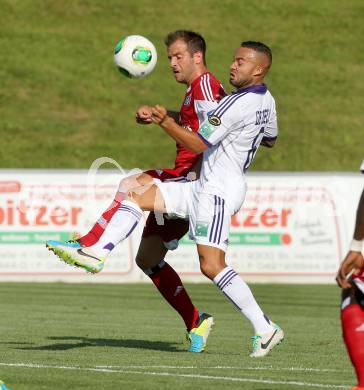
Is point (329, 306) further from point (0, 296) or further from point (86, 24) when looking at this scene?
point (86, 24)

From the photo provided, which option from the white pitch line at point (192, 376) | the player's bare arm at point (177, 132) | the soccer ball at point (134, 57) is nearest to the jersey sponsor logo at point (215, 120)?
the player's bare arm at point (177, 132)

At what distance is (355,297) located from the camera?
700 centimetres


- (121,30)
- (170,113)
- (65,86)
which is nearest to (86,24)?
(121,30)

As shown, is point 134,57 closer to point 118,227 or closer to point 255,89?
point 255,89

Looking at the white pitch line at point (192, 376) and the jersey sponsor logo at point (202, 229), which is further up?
the jersey sponsor logo at point (202, 229)

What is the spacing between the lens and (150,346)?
10898mm

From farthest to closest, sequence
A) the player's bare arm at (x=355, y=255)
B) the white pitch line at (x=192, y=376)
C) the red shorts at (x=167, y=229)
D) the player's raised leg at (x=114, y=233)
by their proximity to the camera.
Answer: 1. the red shorts at (x=167, y=229)
2. the player's raised leg at (x=114, y=233)
3. the white pitch line at (x=192, y=376)
4. the player's bare arm at (x=355, y=255)

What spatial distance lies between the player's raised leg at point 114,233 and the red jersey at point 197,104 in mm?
599

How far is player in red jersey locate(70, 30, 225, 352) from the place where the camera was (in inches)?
410

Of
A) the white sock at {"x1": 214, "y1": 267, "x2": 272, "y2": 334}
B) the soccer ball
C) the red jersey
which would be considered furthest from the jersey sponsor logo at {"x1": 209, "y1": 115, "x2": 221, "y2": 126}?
the soccer ball

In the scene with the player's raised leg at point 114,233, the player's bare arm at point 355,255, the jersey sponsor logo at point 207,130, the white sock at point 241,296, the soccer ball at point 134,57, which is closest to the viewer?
the player's bare arm at point 355,255

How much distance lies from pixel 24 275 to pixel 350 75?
18099 mm

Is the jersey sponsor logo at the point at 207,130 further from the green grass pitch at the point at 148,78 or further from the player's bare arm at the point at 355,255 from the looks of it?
the green grass pitch at the point at 148,78

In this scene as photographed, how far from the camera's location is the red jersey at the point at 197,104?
10.5 metres
